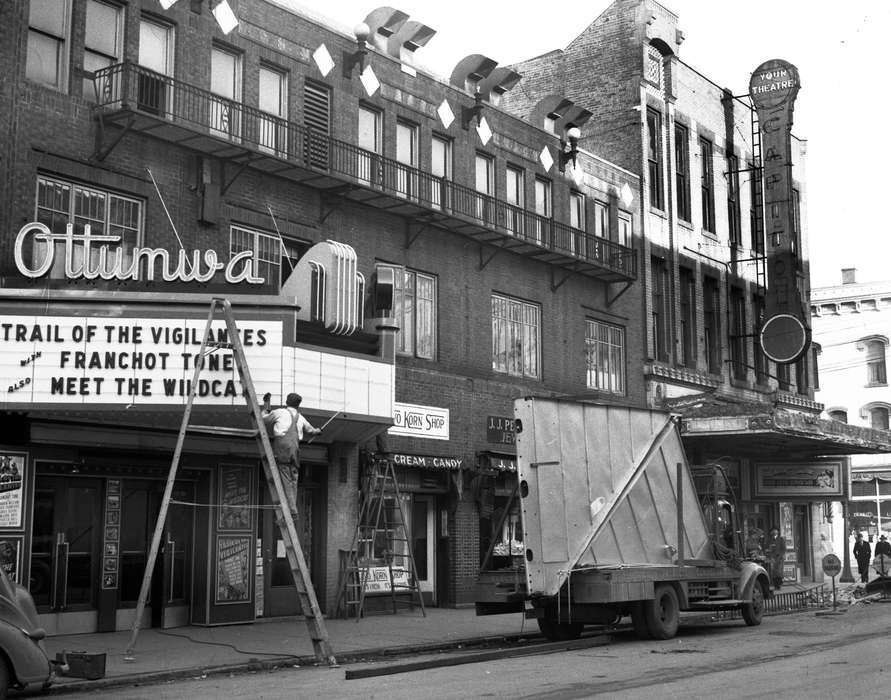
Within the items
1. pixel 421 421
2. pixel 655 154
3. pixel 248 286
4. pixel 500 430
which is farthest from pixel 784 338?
pixel 248 286

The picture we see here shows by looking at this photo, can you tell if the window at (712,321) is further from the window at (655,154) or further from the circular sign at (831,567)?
the circular sign at (831,567)

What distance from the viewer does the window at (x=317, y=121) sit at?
22.5m

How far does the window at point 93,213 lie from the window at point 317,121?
13.0ft

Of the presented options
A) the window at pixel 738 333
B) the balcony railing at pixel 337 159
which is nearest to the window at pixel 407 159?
the balcony railing at pixel 337 159

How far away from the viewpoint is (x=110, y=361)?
16.6m

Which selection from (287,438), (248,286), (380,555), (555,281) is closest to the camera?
(287,438)

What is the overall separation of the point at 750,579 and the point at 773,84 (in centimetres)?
2008

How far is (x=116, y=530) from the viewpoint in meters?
19.2

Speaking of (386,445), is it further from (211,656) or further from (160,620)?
(211,656)

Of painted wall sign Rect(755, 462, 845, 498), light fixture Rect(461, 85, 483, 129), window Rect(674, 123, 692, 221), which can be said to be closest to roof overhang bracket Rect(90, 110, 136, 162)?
light fixture Rect(461, 85, 483, 129)

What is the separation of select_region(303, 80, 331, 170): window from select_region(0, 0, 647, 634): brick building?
0.06m

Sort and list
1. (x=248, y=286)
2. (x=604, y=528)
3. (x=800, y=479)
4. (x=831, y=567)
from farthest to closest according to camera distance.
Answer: (x=800, y=479) → (x=831, y=567) → (x=604, y=528) → (x=248, y=286)

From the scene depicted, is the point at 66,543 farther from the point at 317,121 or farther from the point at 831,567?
the point at 831,567

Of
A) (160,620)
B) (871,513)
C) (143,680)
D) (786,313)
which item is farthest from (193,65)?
(871,513)
